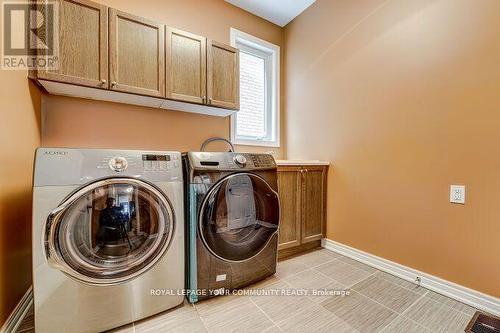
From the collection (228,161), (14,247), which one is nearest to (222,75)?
(228,161)

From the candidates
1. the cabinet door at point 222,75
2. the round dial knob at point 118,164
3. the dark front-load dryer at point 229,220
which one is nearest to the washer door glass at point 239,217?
the dark front-load dryer at point 229,220

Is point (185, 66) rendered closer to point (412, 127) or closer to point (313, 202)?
point (313, 202)

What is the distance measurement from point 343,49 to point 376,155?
1.07 meters

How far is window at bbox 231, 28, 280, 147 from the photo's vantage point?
263cm

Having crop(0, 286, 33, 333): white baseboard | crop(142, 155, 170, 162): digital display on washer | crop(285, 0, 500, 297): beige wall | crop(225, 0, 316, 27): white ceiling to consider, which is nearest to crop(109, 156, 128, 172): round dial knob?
crop(142, 155, 170, 162): digital display on washer

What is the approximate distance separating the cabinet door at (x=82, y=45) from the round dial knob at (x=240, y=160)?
102cm

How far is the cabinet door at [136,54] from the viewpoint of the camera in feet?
5.12

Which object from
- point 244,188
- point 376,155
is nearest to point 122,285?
point 244,188

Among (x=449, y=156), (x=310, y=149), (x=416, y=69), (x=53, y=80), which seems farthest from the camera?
(x=310, y=149)

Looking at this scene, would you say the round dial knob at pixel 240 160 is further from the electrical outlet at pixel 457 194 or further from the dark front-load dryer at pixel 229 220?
the electrical outlet at pixel 457 194

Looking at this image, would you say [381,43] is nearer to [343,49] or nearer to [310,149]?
[343,49]

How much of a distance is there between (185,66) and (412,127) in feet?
5.99

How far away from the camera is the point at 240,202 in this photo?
5.12ft

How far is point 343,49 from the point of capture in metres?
2.15
